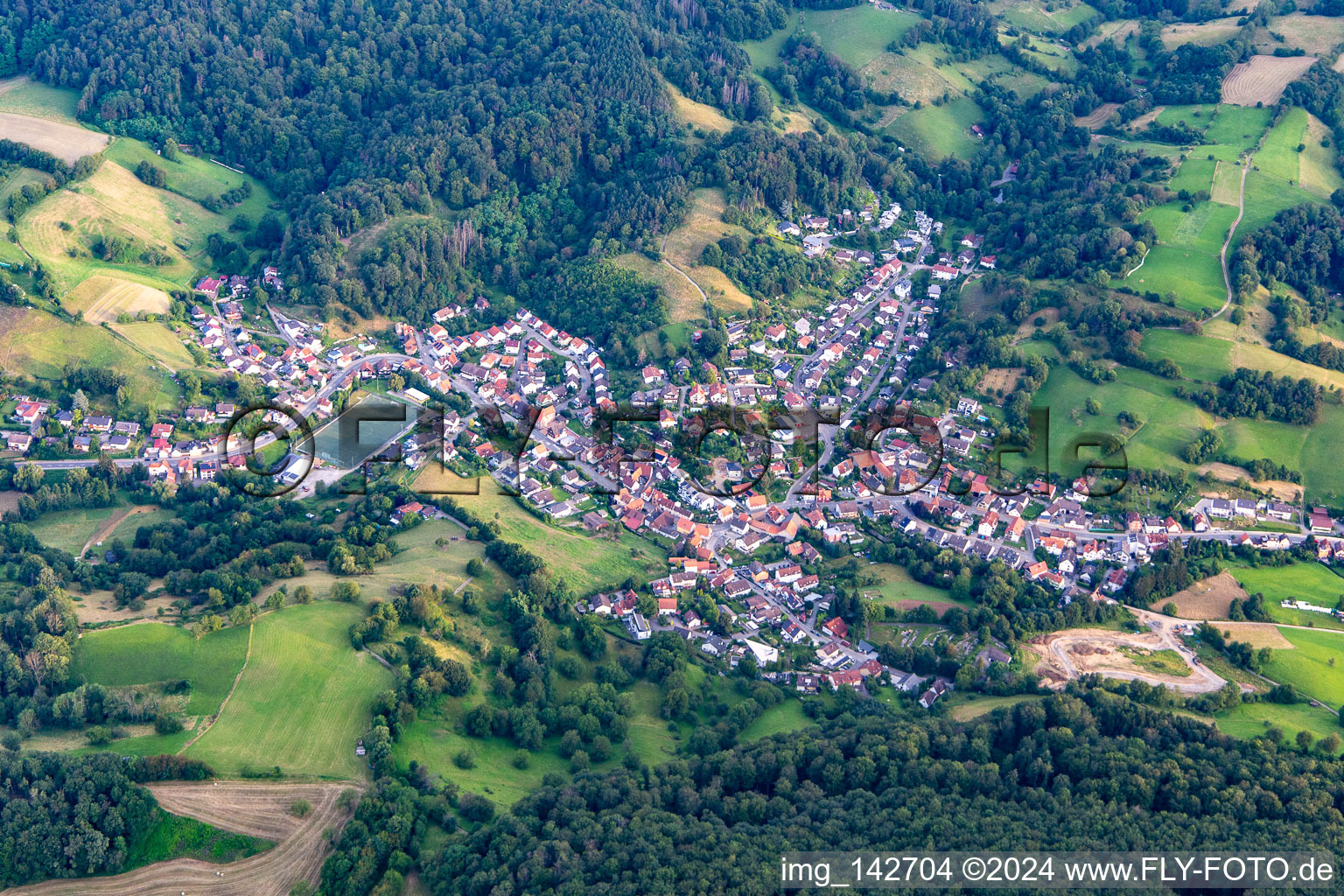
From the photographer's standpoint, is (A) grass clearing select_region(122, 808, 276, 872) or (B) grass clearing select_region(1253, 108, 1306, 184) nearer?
(A) grass clearing select_region(122, 808, 276, 872)

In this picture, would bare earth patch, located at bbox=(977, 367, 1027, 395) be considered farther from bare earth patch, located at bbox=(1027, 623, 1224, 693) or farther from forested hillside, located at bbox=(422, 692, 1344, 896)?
forested hillside, located at bbox=(422, 692, 1344, 896)

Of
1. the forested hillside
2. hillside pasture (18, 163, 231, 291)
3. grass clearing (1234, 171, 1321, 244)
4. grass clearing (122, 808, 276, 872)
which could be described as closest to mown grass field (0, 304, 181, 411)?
hillside pasture (18, 163, 231, 291)

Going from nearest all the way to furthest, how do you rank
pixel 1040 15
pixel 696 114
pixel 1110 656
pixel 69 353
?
1. pixel 1110 656
2. pixel 69 353
3. pixel 696 114
4. pixel 1040 15

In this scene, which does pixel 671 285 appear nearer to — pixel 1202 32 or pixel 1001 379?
pixel 1001 379

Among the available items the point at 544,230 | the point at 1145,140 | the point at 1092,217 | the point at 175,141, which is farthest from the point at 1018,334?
the point at 175,141

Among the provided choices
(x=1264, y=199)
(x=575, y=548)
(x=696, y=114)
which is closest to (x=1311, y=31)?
(x=1264, y=199)

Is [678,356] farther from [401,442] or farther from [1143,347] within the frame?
[1143,347]

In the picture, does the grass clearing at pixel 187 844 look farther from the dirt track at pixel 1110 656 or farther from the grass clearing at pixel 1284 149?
the grass clearing at pixel 1284 149
